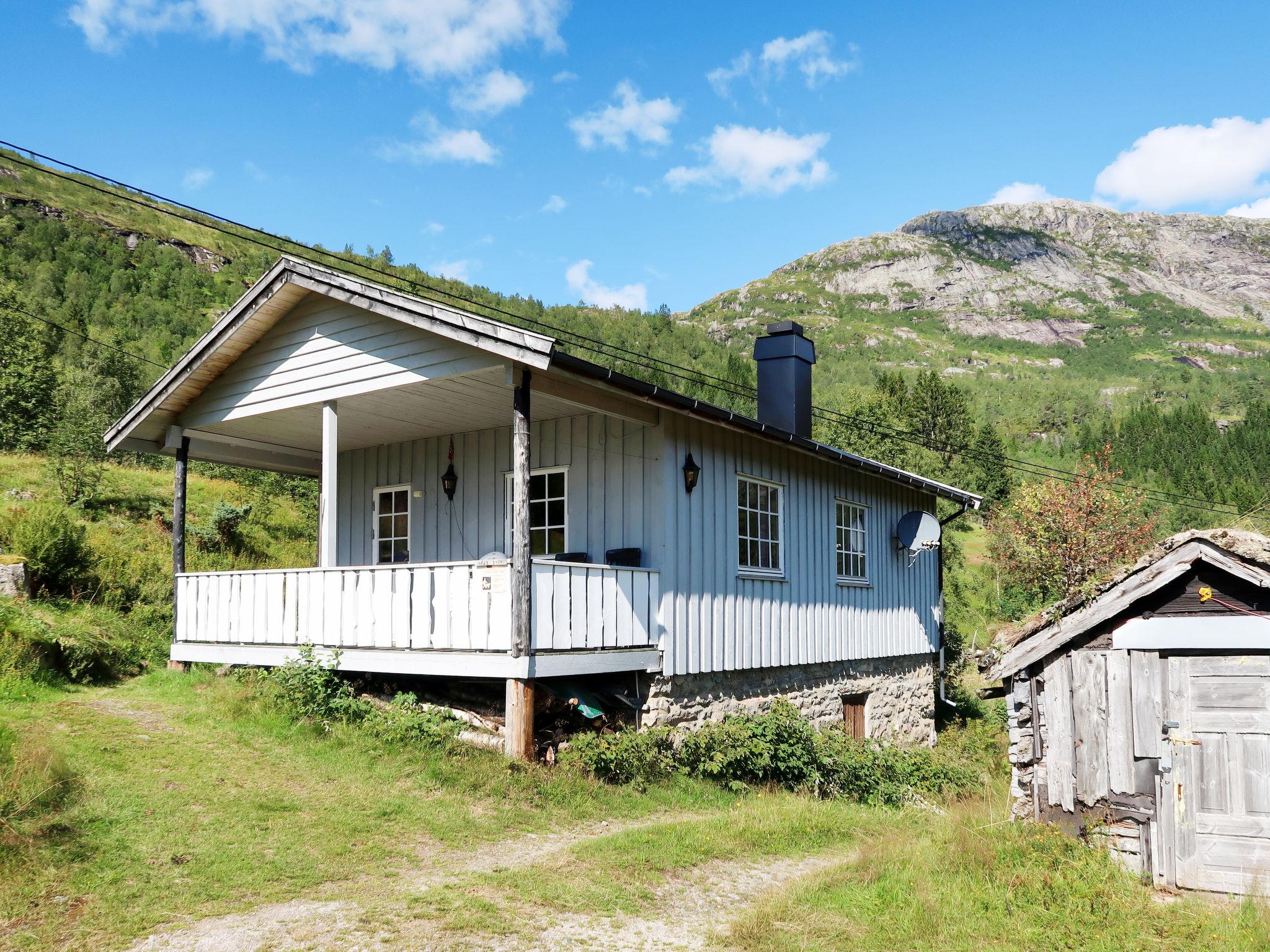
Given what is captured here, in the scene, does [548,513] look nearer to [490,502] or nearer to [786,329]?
[490,502]

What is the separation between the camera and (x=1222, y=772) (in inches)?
282

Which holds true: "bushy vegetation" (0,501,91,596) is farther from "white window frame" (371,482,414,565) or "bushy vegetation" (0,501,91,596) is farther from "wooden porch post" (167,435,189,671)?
"white window frame" (371,482,414,565)

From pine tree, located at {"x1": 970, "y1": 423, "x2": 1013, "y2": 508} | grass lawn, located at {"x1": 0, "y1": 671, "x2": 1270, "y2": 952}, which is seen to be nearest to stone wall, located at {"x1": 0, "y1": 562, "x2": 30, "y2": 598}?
grass lawn, located at {"x1": 0, "y1": 671, "x2": 1270, "y2": 952}

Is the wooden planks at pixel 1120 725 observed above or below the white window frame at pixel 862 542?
below

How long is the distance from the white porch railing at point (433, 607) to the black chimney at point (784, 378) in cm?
566

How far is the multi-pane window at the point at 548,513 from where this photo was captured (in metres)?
11.5

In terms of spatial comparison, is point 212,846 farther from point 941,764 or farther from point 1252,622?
point 941,764

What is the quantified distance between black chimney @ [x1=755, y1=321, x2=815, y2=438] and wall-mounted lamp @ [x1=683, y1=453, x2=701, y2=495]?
4339 mm

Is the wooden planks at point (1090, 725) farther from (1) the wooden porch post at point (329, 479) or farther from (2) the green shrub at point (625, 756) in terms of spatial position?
(1) the wooden porch post at point (329, 479)

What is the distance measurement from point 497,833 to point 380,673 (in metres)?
3.50

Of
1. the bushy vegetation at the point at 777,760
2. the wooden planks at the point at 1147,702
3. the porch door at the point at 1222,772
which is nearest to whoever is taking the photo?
the porch door at the point at 1222,772

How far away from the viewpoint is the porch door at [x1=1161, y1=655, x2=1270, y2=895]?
705cm

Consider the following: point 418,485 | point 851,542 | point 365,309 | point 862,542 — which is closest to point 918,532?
point 862,542

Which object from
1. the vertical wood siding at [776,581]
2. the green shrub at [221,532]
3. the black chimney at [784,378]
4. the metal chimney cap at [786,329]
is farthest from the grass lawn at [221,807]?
the metal chimney cap at [786,329]
